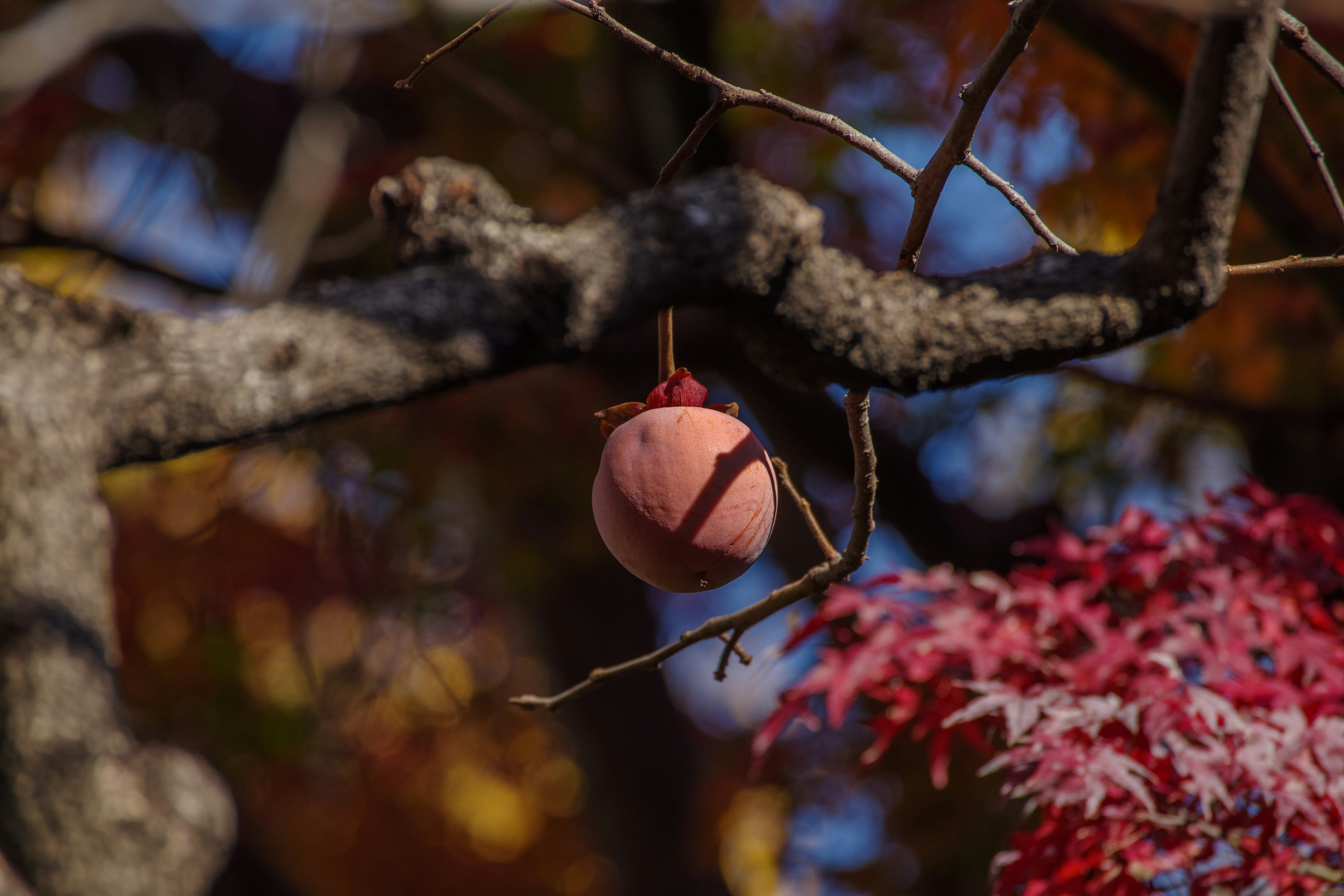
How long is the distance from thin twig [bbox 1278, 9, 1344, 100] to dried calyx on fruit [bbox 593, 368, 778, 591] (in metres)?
0.50

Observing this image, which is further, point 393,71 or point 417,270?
point 393,71

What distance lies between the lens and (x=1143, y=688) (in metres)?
1.08

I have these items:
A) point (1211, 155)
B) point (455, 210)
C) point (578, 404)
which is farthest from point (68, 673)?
point (578, 404)

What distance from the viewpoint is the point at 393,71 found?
10.2 ft

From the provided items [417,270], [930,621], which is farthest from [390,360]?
[930,621]

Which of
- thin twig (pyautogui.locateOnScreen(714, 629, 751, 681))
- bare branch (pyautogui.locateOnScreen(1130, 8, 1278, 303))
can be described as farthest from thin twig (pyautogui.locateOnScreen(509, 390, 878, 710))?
bare branch (pyautogui.locateOnScreen(1130, 8, 1278, 303))

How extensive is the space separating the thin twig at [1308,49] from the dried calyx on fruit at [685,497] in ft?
1.65

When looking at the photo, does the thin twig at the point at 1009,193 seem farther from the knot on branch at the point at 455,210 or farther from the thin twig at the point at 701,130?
the knot on branch at the point at 455,210

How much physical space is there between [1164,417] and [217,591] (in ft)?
10.1

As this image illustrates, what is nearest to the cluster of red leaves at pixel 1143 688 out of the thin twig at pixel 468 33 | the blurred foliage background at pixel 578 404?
the blurred foliage background at pixel 578 404

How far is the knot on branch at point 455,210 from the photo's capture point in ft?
3.31

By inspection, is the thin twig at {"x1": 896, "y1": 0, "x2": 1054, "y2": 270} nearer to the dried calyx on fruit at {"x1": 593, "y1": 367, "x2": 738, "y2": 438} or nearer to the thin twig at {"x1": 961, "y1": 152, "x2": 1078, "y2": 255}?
the thin twig at {"x1": 961, "y1": 152, "x2": 1078, "y2": 255}

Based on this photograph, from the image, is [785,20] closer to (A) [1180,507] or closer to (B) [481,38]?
(B) [481,38]

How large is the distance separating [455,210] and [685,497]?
478mm
